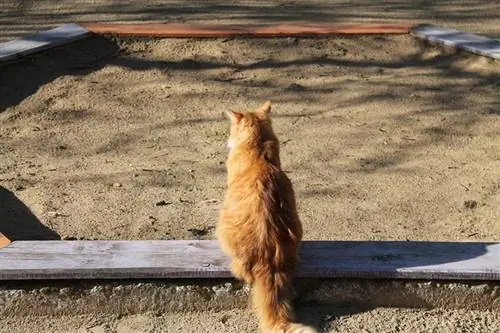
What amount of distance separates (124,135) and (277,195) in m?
2.34

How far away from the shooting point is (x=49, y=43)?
20.6ft

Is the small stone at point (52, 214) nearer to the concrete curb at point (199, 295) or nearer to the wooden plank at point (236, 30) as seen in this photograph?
the concrete curb at point (199, 295)

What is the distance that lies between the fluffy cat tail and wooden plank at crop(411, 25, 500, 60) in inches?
155

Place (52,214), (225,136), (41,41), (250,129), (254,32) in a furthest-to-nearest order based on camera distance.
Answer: (254,32) < (41,41) < (225,136) < (52,214) < (250,129)

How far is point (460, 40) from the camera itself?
663 centimetres

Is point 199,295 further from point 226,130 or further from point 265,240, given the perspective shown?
point 226,130

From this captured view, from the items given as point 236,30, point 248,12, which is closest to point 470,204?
point 236,30

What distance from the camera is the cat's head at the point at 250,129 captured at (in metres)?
3.51

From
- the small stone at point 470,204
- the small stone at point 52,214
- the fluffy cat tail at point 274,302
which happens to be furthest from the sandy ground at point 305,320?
the small stone at point 470,204

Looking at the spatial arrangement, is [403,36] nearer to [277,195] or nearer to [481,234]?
[481,234]

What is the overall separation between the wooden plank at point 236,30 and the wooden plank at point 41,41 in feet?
0.46

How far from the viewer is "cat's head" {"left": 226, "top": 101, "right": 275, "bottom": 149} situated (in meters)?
3.51

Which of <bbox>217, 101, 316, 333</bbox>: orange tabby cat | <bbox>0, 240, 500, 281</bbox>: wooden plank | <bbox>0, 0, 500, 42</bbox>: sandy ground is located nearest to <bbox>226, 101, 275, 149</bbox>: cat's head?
<bbox>217, 101, 316, 333</bbox>: orange tabby cat

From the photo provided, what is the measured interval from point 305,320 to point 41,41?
13.0 feet
